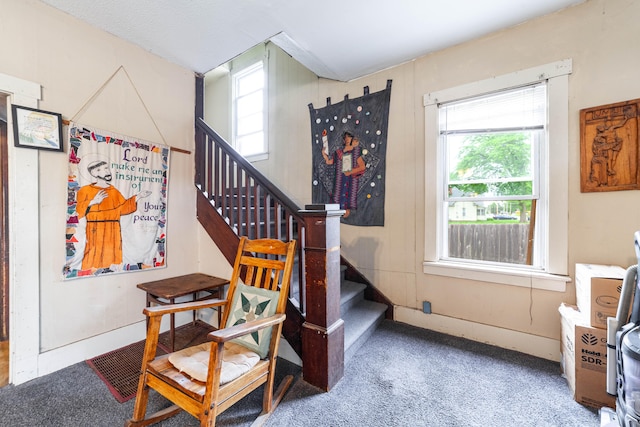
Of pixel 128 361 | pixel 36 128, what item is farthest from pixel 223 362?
pixel 36 128

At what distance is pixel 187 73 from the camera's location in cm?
275

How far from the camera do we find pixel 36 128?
1.79 m

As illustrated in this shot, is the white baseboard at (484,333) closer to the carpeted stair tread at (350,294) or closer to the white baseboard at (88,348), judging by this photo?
the carpeted stair tread at (350,294)

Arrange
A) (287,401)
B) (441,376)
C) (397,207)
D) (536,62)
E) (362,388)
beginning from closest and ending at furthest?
(287,401) → (362,388) → (441,376) → (536,62) → (397,207)

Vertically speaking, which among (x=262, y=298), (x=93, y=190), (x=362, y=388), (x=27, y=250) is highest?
(x=93, y=190)

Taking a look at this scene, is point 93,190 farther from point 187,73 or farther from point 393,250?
point 393,250

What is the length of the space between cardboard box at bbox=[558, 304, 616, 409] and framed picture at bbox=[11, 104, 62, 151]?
3.84 metres

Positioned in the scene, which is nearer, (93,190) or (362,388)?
(362,388)

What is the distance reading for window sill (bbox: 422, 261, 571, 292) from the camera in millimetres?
2005

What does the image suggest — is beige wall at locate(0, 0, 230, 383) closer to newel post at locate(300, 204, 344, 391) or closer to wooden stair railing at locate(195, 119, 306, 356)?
wooden stair railing at locate(195, 119, 306, 356)

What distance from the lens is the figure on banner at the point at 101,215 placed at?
2.04 metres

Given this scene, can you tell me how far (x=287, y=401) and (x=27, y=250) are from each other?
209 cm

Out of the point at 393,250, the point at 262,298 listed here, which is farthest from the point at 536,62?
the point at 262,298

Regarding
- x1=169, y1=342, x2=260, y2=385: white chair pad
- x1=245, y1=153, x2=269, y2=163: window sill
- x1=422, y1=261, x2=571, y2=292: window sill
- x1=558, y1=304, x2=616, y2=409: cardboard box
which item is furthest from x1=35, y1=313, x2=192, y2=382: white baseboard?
x1=558, y1=304, x2=616, y2=409: cardboard box
